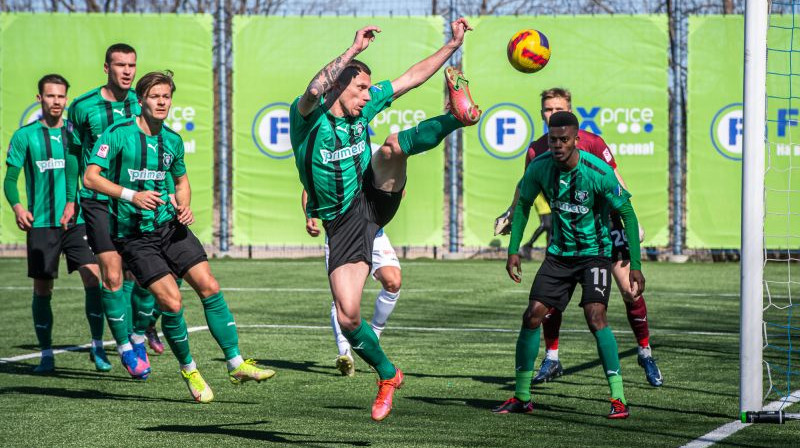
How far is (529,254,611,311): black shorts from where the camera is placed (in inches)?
292

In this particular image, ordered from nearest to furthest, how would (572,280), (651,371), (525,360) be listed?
(525,360) → (572,280) → (651,371)

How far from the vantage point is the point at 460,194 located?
20.2 metres

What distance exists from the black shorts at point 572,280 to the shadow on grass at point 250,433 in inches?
68.8

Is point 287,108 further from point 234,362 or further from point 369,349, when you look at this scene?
point 369,349

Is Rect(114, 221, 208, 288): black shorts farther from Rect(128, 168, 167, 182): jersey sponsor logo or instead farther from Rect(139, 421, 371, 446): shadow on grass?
Rect(139, 421, 371, 446): shadow on grass

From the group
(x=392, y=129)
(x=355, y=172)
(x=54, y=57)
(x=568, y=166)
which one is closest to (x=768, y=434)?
(x=568, y=166)

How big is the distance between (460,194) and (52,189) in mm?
11257

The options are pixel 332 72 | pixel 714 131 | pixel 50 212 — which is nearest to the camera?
pixel 332 72

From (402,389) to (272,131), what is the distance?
12.5 m

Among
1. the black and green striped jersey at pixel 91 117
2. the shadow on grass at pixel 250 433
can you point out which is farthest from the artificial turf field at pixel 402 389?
the black and green striped jersey at pixel 91 117

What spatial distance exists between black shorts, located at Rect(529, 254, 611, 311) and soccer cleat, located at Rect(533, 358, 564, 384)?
3.88 ft

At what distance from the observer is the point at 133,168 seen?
796 cm

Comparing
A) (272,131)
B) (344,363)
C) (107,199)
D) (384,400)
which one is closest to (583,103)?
Answer: (272,131)

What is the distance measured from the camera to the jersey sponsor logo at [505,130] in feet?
64.8
